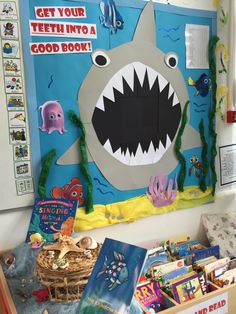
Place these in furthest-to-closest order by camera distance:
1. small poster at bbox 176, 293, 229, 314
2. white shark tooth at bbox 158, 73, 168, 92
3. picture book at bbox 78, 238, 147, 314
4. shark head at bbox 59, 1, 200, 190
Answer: white shark tooth at bbox 158, 73, 168, 92 → shark head at bbox 59, 1, 200, 190 → small poster at bbox 176, 293, 229, 314 → picture book at bbox 78, 238, 147, 314

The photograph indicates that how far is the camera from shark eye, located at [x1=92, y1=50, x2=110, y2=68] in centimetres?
112

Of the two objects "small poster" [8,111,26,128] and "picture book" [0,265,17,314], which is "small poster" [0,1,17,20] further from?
"picture book" [0,265,17,314]

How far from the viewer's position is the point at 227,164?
147 cm

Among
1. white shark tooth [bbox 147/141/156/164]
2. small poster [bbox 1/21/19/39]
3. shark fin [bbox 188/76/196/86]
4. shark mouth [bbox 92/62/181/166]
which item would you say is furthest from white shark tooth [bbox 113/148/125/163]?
small poster [bbox 1/21/19/39]

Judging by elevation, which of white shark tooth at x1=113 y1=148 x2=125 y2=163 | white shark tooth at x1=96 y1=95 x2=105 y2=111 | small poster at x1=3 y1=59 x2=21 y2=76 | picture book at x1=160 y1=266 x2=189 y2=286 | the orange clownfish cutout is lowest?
picture book at x1=160 y1=266 x2=189 y2=286

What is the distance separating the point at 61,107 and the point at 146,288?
701 mm

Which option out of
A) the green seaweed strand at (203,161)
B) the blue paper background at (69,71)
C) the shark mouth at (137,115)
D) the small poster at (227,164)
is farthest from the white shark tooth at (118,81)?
the small poster at (227,164)

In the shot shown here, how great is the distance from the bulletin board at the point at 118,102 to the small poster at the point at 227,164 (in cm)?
11

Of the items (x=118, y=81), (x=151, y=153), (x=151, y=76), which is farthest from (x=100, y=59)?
(x=151, y=153)

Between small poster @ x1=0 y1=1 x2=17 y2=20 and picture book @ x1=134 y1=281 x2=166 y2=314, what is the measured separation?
38.9 inches

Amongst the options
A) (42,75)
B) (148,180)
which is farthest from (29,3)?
(148,180)

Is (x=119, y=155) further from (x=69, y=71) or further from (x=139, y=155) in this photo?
(x=69, y=71)

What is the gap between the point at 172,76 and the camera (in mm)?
1275

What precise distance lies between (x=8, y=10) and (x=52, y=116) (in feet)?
1.20
